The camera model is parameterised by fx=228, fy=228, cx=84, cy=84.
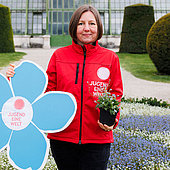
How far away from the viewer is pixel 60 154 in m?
1.58

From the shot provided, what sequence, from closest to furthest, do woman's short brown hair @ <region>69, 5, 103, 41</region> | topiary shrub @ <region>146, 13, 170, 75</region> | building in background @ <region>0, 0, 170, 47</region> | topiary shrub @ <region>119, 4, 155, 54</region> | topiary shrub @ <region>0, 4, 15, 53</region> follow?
woman's short brown hair @ <region>69, 5, 103, 41</region> < topiary shrub @ <region>146, 13, 170, 75</region> < topiary shrub @ <region>0, 4, 15, 53</region> < topiary shrub @ <region>119, 4, 155, 54</region> < building in background @ <region>0, 0, 170, 47</region>

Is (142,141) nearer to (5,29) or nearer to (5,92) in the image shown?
(5,92)

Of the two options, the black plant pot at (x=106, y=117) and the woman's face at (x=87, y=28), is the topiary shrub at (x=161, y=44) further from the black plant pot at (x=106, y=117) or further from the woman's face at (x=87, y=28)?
the black plant pot at (x=106, y=117)

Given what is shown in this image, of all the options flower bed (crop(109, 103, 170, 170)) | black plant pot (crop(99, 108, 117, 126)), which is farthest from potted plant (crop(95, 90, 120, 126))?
flower bed (crop(109, 103, 170, 170))

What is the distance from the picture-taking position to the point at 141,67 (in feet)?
41.3

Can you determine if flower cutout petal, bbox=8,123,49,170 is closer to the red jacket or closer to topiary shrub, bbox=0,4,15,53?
the red jacket

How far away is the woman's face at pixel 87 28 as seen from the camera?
5.17 feet

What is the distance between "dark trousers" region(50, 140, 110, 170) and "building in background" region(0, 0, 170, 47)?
2280 centimetres

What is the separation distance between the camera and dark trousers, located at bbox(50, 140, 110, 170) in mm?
1514

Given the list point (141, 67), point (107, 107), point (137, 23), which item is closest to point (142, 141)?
point (107, 107)

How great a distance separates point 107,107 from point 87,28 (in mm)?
557

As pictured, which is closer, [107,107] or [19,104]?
[107,107]

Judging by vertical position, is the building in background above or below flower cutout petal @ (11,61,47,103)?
above

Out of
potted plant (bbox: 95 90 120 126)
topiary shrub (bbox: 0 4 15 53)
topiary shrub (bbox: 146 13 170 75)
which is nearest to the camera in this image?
potted plant (bbox: 95 90 120 126)
